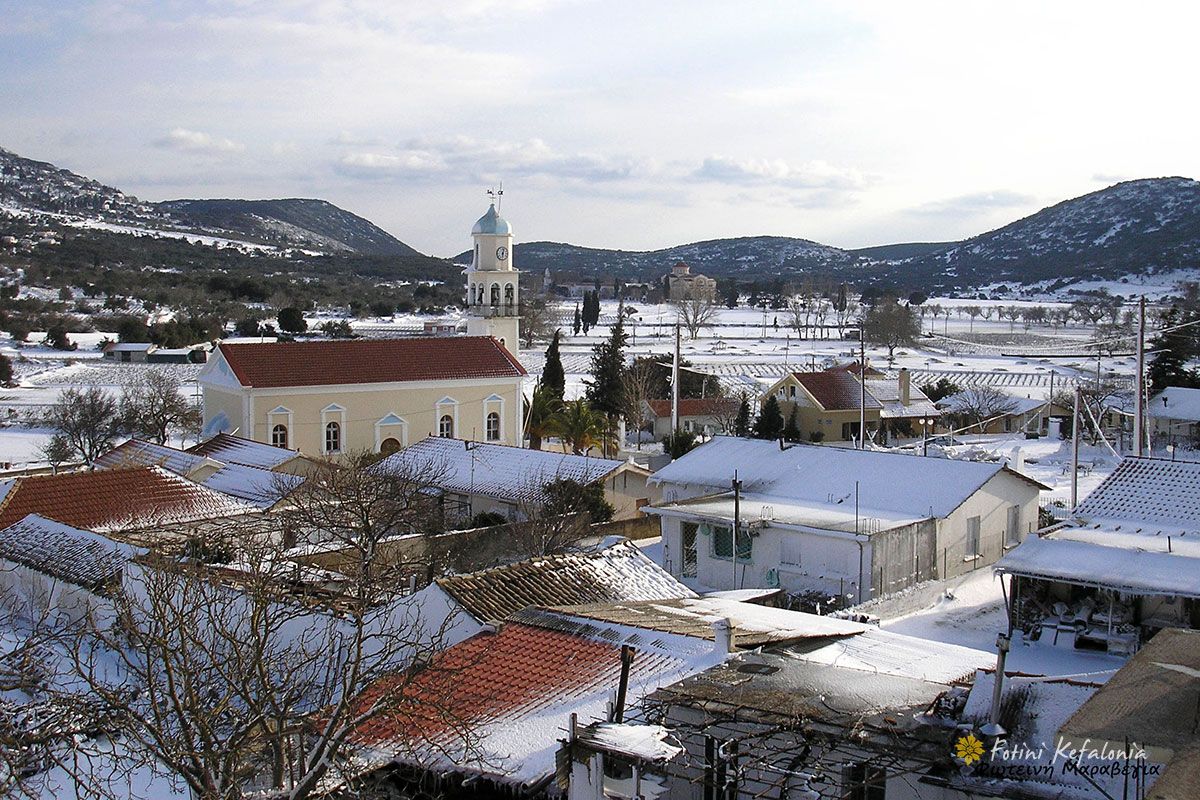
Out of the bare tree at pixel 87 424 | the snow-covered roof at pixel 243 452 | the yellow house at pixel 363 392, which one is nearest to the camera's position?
the snow-covered roof at pixel 243 452

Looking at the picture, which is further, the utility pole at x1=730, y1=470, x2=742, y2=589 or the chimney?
the utility pole at x1=730, y1=470, x2=742, y2=589

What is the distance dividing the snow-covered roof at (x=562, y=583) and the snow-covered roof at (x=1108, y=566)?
19.5ft

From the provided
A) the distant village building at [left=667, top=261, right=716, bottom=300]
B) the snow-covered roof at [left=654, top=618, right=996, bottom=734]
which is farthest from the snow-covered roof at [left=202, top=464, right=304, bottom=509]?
the distant village building at [left=667, top=261, right=716, bottom=300]

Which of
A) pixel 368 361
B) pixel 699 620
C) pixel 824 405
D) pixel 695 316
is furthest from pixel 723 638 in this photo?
pixel 695 316

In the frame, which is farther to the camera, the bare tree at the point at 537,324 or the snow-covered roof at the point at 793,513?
the bare tree at the point at 537,324

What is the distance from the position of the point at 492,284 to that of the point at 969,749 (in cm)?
4161

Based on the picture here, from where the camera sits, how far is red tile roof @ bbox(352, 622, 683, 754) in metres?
10.0

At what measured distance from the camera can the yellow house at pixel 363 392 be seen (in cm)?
3772

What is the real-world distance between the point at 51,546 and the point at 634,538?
13668mm

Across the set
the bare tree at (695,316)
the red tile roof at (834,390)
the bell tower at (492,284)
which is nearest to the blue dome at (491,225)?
the bell tower at (492,284)

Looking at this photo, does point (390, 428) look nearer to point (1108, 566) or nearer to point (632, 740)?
point (1108, 566)

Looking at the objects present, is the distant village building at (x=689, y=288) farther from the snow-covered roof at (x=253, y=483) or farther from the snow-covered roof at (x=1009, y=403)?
the snow-covered roof at (x=253, y=483)

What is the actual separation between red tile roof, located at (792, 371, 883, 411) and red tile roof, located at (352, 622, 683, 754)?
128 feet

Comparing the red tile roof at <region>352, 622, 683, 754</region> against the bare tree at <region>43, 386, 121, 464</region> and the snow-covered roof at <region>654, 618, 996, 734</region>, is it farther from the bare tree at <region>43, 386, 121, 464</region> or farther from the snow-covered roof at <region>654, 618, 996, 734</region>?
the bare tree at <region>43, 386, 121, 464</region>
